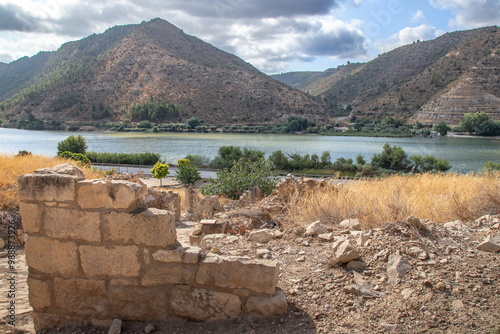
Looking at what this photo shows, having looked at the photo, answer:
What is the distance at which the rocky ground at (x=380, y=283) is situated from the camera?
3.09 metres

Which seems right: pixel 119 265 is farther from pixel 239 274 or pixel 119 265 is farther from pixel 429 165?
pixel 429 165

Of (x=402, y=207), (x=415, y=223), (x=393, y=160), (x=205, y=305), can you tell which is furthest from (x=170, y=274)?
(x=393, y=160)

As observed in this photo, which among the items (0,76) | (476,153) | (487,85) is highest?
(0,76)

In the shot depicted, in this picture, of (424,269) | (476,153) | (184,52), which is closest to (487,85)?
(476,153)

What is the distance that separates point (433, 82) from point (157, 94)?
60.6 meters

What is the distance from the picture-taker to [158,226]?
11.0 feet

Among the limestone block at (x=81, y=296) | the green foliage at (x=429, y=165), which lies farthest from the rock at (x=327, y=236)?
the green foliage at (x=429, y=165)

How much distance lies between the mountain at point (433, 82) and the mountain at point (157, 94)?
630 inches

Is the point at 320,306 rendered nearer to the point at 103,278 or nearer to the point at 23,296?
the point at 103,278

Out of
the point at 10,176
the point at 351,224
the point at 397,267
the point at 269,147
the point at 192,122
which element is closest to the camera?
the point at 397,267

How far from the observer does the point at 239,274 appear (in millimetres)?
3352

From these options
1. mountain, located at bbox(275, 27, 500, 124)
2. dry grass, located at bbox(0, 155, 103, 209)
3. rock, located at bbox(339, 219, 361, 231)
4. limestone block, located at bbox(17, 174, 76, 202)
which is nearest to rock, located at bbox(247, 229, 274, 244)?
rock, located at bbox(339, 219, 361, 231)

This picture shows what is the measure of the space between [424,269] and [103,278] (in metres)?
3.27

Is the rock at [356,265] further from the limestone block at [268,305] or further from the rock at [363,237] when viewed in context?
the limestone block at [268,305]
